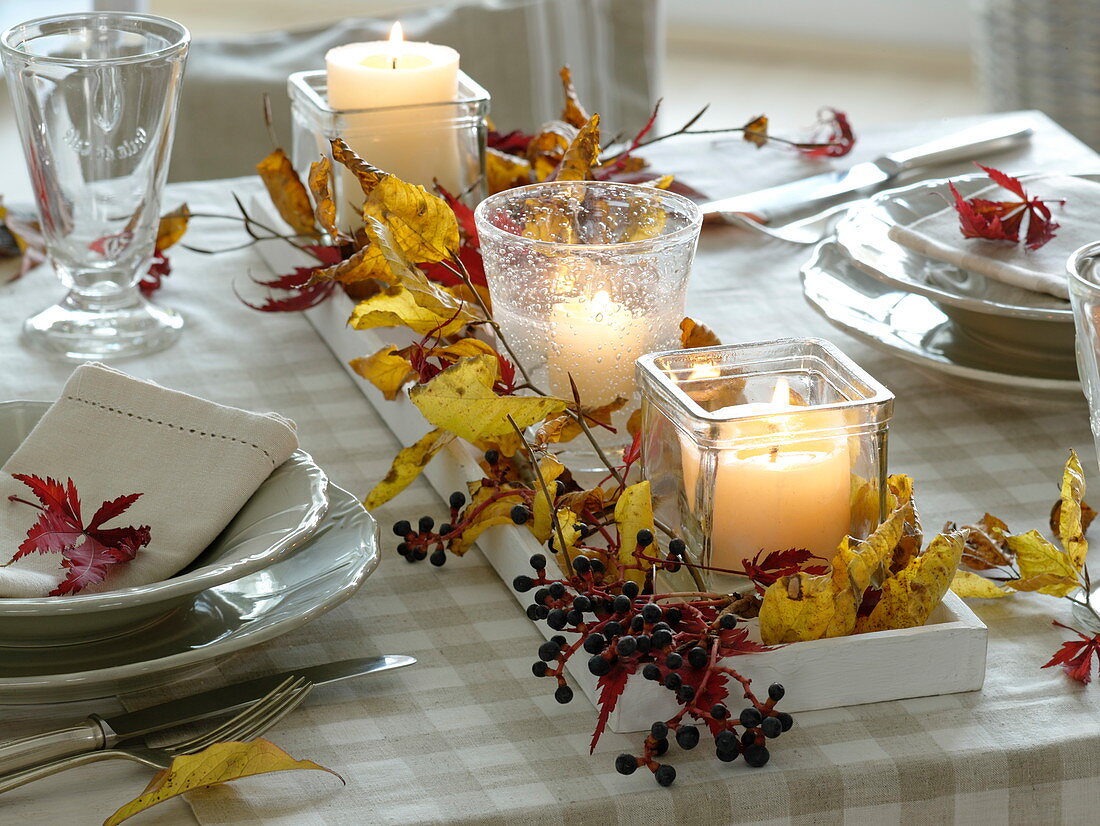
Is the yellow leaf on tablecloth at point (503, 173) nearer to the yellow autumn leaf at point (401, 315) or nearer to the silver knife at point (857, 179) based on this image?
the silver knife at point (857, 179)

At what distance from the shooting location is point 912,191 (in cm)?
101

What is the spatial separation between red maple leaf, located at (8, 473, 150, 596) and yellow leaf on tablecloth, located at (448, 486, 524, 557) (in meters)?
0.16

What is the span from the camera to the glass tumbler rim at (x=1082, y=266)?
0.61 m

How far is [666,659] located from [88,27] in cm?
68

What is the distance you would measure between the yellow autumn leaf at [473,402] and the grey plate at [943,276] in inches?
13.0

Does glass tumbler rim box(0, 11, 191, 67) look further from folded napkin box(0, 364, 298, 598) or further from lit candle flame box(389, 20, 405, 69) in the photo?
folded napkin box(0, 364, 298, 598)

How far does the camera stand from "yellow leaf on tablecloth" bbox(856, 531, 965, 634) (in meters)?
0.60

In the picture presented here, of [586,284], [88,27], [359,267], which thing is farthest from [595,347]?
[88,27]

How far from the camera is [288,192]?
1055 millimetres

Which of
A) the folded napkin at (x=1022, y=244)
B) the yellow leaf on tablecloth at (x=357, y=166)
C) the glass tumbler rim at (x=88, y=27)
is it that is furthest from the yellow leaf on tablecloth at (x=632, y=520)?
the glass tumbler rim at (x=88, y=27)


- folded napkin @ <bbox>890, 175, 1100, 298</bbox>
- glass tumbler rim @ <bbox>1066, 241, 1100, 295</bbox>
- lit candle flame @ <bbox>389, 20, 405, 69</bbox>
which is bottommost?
folded napkin @ <bbox>890, 175, 1100, 298</bbox>

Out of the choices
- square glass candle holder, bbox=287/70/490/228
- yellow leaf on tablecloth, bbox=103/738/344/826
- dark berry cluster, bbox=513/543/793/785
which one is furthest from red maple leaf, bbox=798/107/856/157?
yellow leaf on tablecloth, bbox=103/738/344/826

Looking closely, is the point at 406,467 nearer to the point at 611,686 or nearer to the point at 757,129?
the point at 611,686

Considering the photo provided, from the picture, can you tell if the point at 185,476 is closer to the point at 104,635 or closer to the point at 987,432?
the point at 104,635
